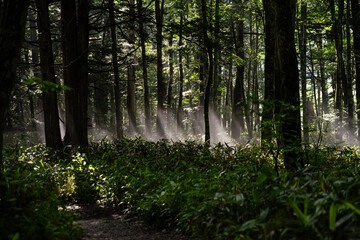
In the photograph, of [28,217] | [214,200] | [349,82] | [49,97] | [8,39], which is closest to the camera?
[8,39]

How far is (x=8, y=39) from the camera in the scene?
10.1 feet

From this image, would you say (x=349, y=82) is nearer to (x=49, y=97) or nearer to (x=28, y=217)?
(x=49, y=97)

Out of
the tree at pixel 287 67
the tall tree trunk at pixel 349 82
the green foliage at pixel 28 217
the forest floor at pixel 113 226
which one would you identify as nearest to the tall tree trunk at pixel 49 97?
the forest floor at pixel 113 226

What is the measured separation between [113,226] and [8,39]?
3.38m

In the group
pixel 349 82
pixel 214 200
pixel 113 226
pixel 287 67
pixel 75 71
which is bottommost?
pixel 113 226

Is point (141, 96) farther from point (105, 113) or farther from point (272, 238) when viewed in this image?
point (272, 238)

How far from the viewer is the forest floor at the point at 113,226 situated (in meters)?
4.32

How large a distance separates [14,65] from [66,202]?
4.28 metres

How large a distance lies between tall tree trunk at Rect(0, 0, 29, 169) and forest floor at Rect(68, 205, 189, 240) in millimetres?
1936

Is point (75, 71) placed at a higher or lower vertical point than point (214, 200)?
higher

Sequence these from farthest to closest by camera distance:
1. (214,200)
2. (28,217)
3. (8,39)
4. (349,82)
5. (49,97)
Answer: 1. (349,82)
2. (49,97)
3. (214,200)
4. (28,217)
5. (8,39)

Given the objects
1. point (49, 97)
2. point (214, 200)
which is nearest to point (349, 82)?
point (49, 97)

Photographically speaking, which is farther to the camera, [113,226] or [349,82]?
[349,82]

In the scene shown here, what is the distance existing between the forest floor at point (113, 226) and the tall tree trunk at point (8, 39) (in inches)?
76.2
